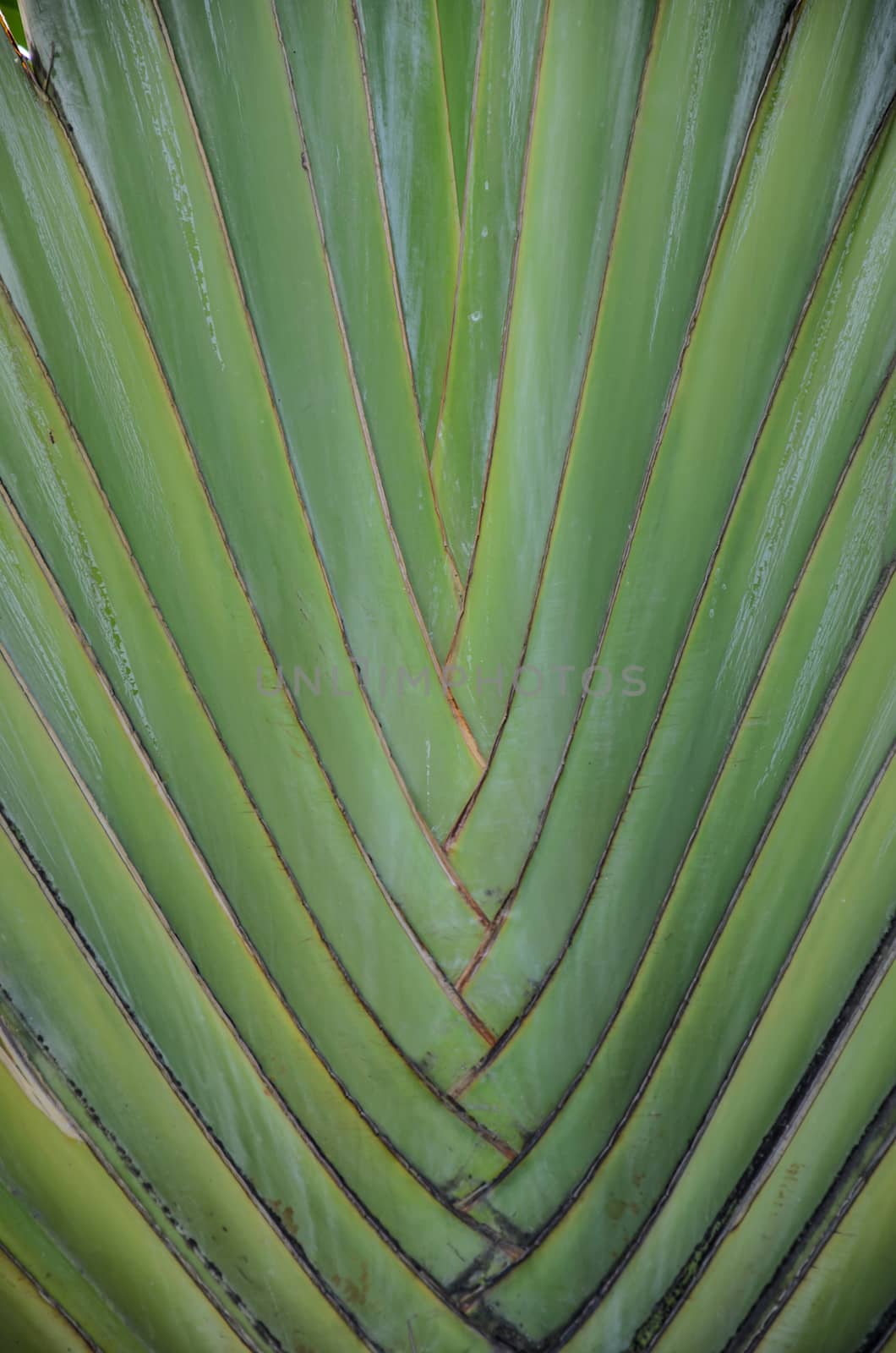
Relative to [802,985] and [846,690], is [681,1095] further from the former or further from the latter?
[846,690]

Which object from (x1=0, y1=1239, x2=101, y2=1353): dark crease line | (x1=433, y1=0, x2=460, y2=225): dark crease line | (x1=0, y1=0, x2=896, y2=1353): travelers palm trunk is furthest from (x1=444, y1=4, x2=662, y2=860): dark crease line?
(x1=0, y1=1239, x2=101, y2=1353): dark crease line

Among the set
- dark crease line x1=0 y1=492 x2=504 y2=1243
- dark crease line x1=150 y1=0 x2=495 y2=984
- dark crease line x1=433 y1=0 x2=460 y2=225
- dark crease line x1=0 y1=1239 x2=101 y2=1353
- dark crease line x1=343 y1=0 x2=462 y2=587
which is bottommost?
dark crease line x1=0 y1=1239 x2=101 y2=1353

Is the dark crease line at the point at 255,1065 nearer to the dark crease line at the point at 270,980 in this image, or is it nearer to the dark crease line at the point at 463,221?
the dark crease line at the point at 270,980

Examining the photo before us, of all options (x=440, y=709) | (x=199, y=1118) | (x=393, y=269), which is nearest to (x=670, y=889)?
(x=440, y=709)

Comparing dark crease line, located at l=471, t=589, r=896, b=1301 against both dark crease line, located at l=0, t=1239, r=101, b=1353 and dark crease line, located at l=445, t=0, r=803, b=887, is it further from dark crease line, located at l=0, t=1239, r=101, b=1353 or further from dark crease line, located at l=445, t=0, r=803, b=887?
dark crease line, located at l=0, t=1239, r=101, b=1353

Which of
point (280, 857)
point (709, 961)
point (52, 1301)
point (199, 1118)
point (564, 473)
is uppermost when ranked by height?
point (564, 473)

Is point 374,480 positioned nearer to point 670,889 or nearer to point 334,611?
point 334,611

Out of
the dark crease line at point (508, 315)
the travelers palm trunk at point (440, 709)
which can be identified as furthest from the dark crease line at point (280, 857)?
the dark crease line at point (508, 315)

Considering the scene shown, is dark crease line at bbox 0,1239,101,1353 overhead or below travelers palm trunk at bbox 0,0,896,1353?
below
